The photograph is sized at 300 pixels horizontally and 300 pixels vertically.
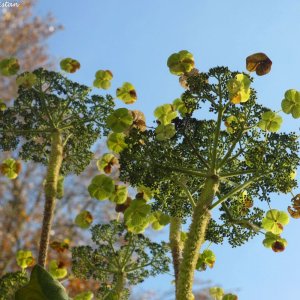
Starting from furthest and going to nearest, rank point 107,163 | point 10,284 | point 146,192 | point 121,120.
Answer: point 107,163
point 10,284
point 146,192
point 121,120

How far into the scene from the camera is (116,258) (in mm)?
4457

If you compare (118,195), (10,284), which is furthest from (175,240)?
(10,284)

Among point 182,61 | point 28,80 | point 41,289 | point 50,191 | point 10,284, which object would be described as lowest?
point 41,289

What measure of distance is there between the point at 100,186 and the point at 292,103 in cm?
161

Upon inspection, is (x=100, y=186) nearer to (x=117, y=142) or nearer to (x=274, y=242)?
(x=117, y=142)

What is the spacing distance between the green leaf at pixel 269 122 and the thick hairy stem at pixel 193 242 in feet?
1.80

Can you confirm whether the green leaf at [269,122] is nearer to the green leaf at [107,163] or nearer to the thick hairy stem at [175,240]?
the thick hairy stem at [175,240]

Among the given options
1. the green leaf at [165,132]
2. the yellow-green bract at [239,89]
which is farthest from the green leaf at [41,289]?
the yellow-green bract at [239,89]

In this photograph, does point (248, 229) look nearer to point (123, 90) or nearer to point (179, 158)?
point (179, 158)

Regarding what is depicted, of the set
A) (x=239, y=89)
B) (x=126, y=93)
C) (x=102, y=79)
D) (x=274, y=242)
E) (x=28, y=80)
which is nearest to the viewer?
(x=239, y=89)

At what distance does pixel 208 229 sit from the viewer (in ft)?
12.3

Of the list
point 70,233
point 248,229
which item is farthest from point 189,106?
point 70,233

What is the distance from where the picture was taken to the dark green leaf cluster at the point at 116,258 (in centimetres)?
439

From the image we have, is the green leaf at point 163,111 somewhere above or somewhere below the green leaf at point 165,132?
above
